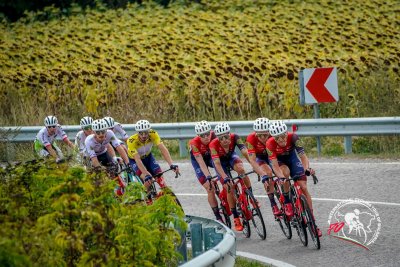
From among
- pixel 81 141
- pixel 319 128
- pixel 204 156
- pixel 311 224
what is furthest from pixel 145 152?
pixel 319 128

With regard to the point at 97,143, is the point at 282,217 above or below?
below

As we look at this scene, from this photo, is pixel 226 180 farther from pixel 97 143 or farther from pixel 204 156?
pixel 97 143

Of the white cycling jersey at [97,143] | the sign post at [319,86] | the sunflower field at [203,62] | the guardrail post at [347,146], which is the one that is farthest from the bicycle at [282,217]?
the sunflower field at [203,62]

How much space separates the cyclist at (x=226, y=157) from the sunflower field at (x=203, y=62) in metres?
6.95

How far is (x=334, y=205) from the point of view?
16359 millimetres

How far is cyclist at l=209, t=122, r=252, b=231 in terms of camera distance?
15320 millimetres

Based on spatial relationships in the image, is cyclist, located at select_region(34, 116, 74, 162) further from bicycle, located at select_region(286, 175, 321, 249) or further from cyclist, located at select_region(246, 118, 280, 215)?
bicycle, located at select_region(286, 175, 321, 249)

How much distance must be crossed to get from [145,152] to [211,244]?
24.9ft

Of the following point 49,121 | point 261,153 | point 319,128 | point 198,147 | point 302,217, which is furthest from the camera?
point 319,128

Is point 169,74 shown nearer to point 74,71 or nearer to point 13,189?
point 74,71

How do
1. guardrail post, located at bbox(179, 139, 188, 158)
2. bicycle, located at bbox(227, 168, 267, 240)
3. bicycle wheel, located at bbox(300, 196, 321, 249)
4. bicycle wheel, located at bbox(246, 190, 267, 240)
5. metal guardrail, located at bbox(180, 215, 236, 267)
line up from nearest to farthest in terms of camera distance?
metal guardrail, located at bbox(180, 215, 236, 267) < bicycle wheel, located at bbox(300, 196, 321, 249) < bicycle wheel, located at bbox(246, 190, 267, 240) < bicycle, located at bbox(227, 168, 267, 240) < guardrail post, located at bbox(179, 139, 188, 158)

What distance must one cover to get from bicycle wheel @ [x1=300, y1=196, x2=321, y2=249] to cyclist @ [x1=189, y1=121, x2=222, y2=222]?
2.10 m

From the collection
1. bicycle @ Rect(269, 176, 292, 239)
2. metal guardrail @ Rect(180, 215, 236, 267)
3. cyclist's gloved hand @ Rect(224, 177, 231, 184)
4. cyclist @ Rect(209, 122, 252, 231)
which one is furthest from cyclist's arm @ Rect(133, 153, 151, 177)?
metal guardrail @ Rect(180, 215, 236, 267)

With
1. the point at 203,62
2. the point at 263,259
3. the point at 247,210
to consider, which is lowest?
the point at 263,259
